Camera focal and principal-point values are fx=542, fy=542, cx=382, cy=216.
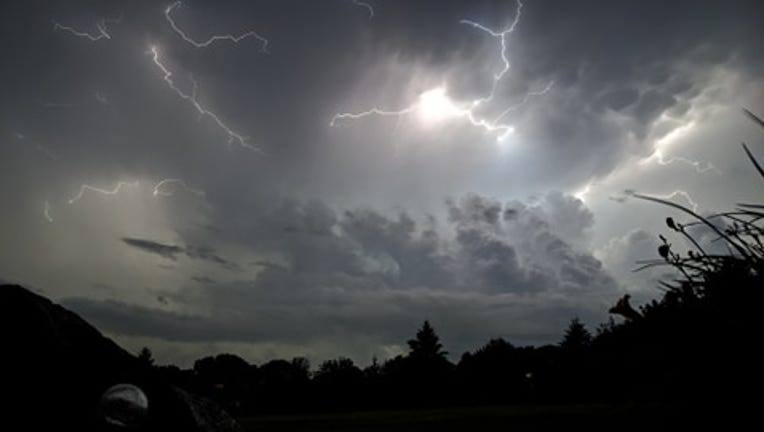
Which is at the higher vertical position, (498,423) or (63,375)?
(63,375)

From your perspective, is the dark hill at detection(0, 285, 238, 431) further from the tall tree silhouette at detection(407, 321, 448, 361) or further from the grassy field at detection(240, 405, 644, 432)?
the tall tree silhouette at detection(407, 321, 448, 361)

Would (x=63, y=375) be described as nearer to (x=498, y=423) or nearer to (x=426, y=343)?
(x=498, y=423)

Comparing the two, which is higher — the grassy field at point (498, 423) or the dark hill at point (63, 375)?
the dark hill at point (63, 375)

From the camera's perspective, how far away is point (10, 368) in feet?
6.23

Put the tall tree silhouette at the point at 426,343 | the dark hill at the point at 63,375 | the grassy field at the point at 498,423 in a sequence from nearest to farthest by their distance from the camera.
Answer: the dark hill at the point at 63,375 → the grassy field at the point at 498,423 → the tall tree silhouette at the point at 426,343

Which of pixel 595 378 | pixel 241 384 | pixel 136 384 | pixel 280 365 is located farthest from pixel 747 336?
pixel 280 365

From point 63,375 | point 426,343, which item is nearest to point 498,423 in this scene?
point 63,375

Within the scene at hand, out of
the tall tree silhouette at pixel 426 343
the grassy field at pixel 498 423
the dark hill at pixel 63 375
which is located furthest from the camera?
the tall tree silhouette at pixel 426 343

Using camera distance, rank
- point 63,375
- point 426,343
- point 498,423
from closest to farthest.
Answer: point 63,375 < point 498,423 < point 426,343

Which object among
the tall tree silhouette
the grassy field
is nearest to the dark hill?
the grassy field

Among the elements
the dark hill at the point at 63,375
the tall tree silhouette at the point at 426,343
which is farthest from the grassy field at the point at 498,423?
the tall tree silhouette at the point at 426,343

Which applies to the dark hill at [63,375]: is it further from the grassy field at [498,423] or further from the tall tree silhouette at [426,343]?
the tall tree silhouette at [426,343]

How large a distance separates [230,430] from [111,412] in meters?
1.40

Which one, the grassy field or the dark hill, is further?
the grassy field
